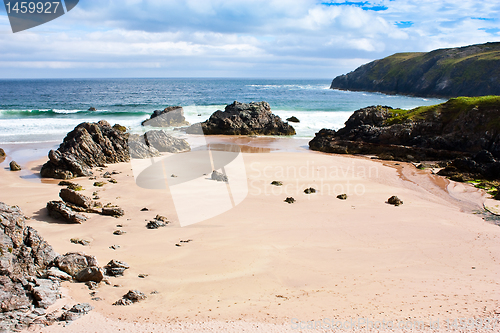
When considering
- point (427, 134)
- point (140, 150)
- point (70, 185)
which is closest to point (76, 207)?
point (70, 185)

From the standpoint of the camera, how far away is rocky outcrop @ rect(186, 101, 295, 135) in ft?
88.6

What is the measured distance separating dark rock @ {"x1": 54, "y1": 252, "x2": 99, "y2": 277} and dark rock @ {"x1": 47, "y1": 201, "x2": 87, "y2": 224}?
2498mm

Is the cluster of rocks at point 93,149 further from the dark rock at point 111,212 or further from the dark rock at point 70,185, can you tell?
the dark rock at point 111,212

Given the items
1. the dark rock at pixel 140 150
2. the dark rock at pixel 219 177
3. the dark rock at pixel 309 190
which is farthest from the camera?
the dark rock at pixel 140 150

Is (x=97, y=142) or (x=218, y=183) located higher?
(x=97, y=142)

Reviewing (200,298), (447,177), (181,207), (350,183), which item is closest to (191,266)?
(200,298)

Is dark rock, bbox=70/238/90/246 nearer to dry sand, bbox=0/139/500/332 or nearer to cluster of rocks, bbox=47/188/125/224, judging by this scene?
dry sand, bbox=0/139/500/332

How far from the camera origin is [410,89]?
78.6 metres

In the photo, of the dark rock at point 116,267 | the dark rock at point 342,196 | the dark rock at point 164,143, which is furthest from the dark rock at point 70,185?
the dark rock at point 342,196

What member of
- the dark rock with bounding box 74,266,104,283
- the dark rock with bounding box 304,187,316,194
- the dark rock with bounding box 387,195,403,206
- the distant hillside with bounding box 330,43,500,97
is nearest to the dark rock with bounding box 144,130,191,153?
the dark rock with bounding box 304,187,316,194

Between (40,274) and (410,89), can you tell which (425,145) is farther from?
(410,89)

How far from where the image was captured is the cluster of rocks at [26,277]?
152 inches

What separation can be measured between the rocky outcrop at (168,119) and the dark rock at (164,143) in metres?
12.1

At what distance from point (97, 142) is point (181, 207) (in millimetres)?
7377
